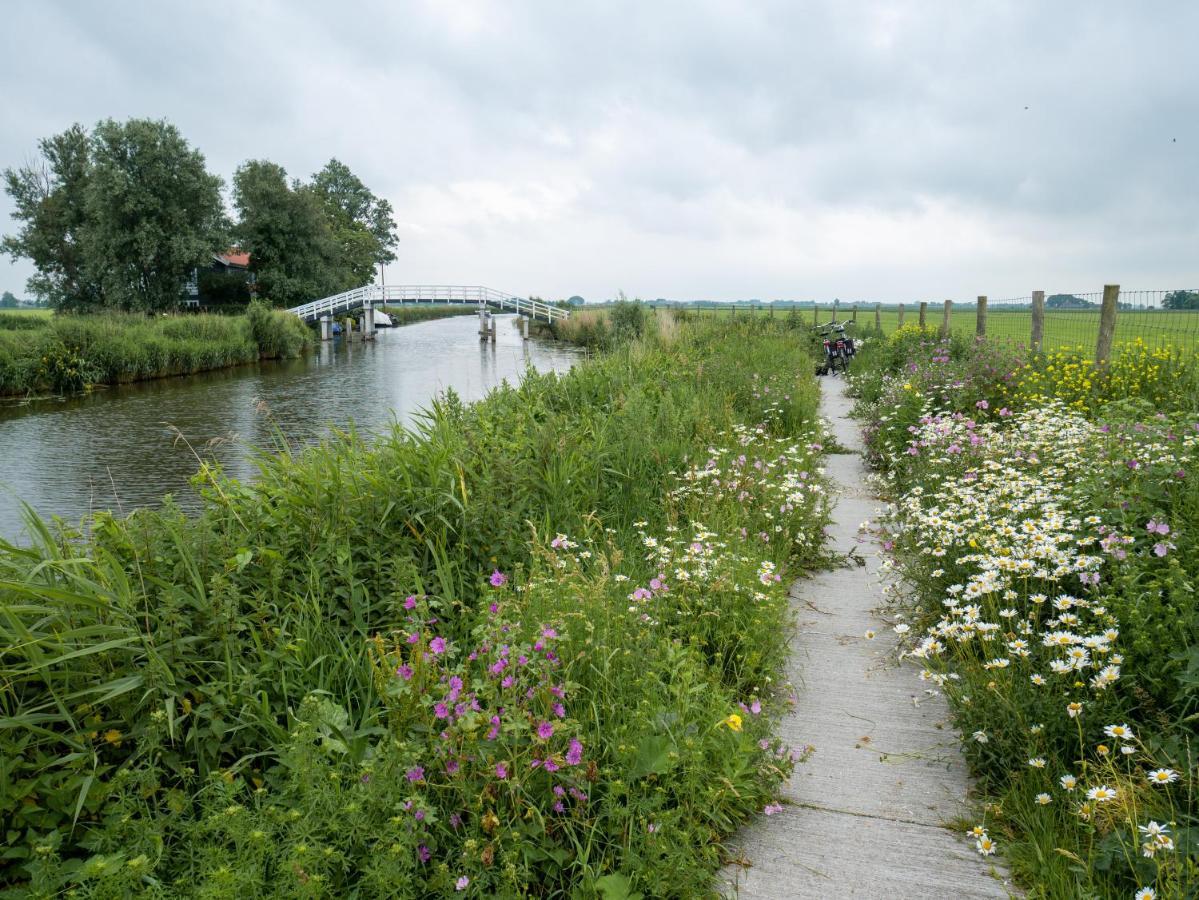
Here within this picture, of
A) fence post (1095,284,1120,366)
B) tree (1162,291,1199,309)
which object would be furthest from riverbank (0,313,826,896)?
tree (1162,291,1199,309)

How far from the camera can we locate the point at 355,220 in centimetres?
6900

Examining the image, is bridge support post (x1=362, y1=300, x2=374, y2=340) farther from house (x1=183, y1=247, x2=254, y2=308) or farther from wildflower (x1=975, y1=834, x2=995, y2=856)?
wildflower (x1=975, y1=834, x2=995, y2=856)

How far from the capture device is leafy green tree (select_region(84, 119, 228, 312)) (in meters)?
39.5

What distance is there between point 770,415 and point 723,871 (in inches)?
247

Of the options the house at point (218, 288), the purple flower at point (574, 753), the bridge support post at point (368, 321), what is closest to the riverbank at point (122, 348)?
the bridge support post at point (368, 321)

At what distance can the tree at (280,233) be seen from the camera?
4622 centimetres

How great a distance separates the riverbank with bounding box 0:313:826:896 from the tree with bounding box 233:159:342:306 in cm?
4848

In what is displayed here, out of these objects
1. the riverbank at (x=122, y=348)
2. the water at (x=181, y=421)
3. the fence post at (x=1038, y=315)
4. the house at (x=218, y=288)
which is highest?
the house at (x=218, y=288)

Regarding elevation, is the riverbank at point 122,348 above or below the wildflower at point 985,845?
above

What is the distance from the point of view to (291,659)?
8.93 ft

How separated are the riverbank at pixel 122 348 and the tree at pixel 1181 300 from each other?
77.3 ft

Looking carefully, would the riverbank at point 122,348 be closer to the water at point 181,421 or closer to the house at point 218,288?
the water at point 181,421

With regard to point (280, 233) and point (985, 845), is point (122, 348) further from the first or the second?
point (280, 233)

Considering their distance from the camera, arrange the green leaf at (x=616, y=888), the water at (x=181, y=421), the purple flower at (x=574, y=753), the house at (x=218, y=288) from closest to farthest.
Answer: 1. the green leaf at (x=616, y=888)
2. the purple flower at (x=574, y=753)
3. the water at (x=181, y=421)
4. the house at (x=218, y=288)
